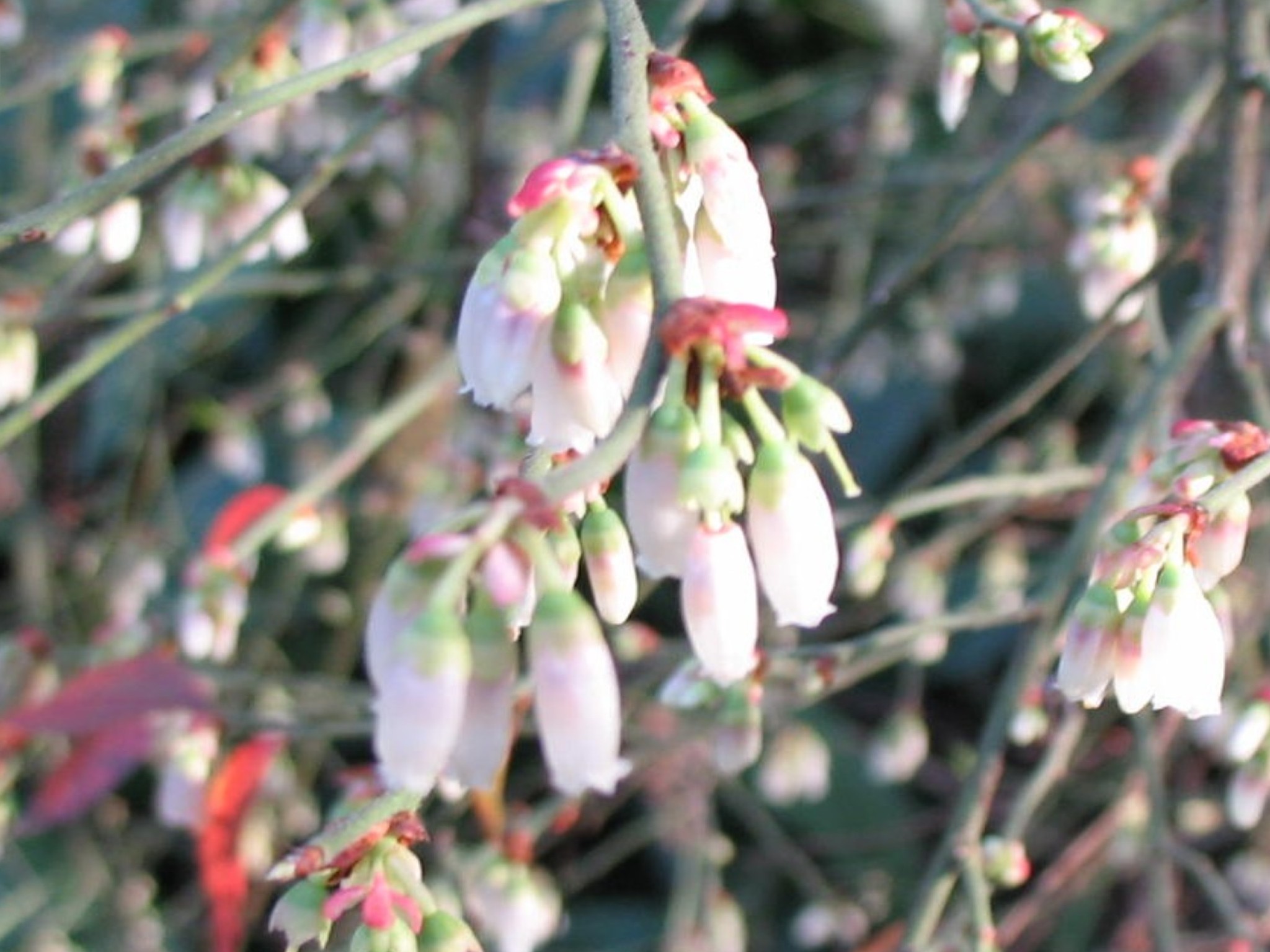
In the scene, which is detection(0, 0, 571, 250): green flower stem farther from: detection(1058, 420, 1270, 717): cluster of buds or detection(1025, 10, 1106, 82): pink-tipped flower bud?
detection(1058, 420, 1270, 717): cluster of buds

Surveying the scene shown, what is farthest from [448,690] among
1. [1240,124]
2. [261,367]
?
[261,367]

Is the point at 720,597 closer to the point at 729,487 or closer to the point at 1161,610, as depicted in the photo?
the point at 729,487

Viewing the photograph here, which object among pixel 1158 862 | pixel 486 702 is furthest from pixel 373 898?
pixel 1158 862

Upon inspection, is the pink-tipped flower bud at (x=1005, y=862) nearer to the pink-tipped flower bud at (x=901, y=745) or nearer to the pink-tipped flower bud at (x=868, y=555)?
the pink-tipped flower bud at (x=868, y=555)

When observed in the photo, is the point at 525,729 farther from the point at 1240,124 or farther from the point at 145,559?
the point at 1240,124


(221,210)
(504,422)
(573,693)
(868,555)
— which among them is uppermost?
(573,693)

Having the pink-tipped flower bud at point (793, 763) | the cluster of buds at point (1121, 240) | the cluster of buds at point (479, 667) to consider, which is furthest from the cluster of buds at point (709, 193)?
the pink-tipped flower bud at point (793, 763)
